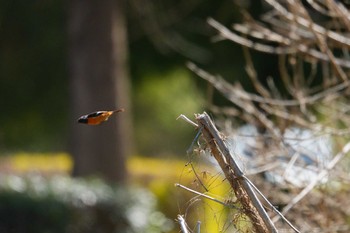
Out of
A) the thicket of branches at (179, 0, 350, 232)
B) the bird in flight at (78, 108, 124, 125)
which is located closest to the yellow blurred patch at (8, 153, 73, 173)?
the thicket of branches at (179, 0, 350, 232)

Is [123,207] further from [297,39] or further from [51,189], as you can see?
[297,39]

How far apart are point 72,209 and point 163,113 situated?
879 cm

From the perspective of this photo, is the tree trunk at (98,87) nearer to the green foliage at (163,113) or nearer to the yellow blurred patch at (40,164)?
the yellow blurred patch at (40,164)

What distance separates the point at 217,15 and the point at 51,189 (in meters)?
4.54

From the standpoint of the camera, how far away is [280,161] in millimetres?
5816

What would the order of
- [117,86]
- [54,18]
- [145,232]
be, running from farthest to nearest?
1. [54,18]
2. [117,86]
3. [145,232]

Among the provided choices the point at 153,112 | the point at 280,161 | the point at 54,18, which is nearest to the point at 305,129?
the point at 280,161

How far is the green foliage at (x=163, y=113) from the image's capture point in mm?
17434

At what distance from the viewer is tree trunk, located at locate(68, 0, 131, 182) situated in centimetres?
1315

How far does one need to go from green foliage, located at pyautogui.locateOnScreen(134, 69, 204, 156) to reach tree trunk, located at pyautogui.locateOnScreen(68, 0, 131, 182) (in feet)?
9.72

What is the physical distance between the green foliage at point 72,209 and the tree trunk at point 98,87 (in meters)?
2.42

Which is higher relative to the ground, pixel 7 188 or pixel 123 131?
pixel 123 131

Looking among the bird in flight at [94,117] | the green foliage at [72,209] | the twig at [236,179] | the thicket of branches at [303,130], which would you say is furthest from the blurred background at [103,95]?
the twig at [236,179]

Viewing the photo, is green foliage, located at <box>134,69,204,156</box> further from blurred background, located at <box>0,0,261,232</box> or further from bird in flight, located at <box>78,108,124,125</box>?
bird in flight, located at <box>78,108,124,125</box>
